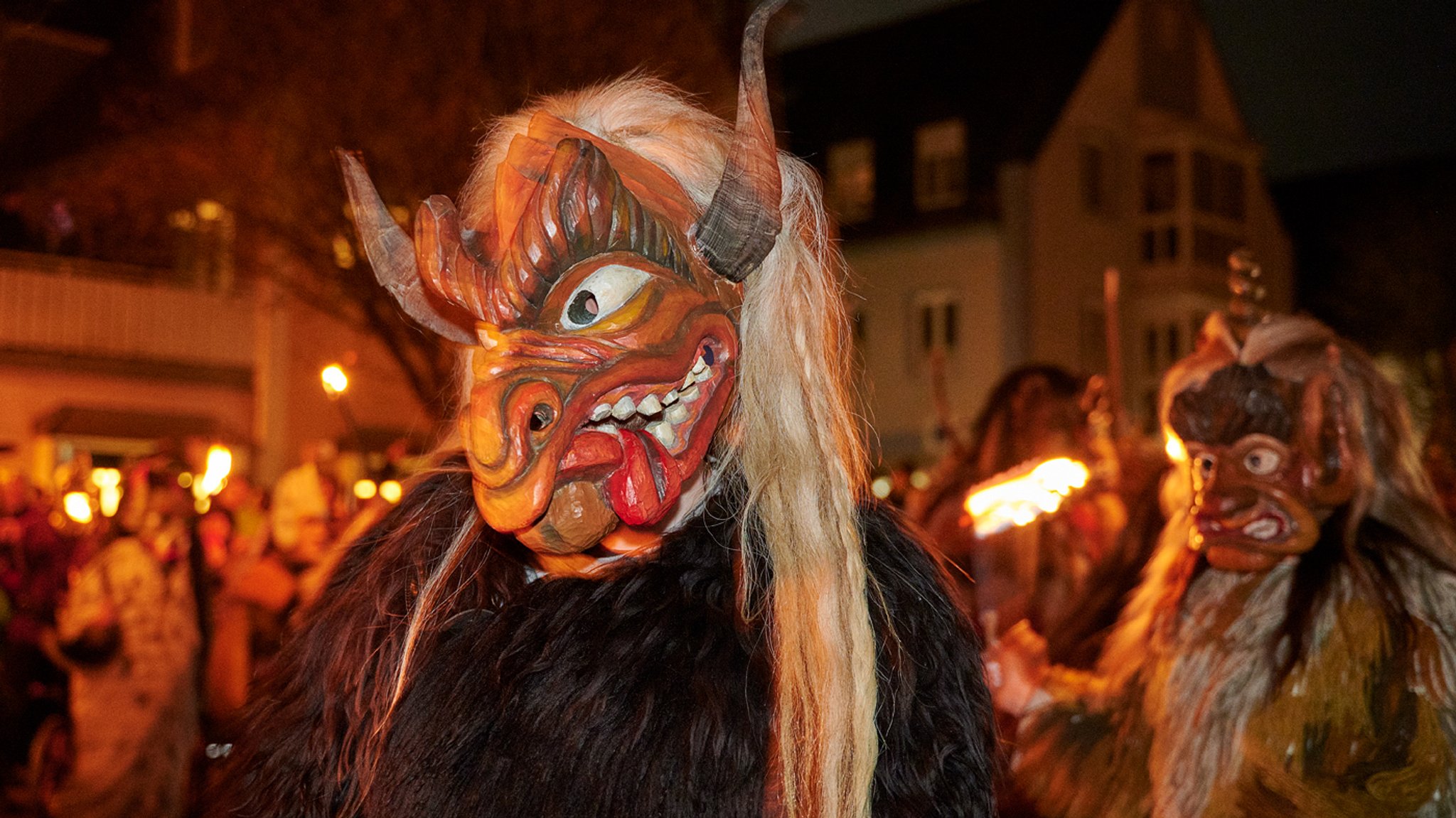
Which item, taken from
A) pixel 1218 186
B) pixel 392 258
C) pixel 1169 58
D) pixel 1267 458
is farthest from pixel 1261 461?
pixel 1169 58

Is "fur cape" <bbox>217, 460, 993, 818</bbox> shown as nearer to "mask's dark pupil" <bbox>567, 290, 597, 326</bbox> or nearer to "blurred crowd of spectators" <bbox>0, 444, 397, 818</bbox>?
"mask's dark pupil" <bbox>567, 290, 597, 326</bbox>

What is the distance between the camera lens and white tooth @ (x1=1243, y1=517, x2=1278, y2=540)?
10.5 ft

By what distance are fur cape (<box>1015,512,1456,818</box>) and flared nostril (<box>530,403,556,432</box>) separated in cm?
198

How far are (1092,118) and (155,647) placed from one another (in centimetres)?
1881

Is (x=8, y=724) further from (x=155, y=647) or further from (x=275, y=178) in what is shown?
(x=275, y=178)

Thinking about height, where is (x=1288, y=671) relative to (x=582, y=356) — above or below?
below

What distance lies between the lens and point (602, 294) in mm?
2033

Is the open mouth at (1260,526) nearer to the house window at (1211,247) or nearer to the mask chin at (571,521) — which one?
the mask chin at (571,521)

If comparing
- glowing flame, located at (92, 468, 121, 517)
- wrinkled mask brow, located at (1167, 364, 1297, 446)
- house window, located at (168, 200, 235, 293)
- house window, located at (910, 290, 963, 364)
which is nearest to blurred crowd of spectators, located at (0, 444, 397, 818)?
glowing flame, located at (92, 468, 121, 517)

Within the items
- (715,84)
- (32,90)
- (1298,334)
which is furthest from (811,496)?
(32,90)

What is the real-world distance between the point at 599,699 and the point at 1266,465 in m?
1.97

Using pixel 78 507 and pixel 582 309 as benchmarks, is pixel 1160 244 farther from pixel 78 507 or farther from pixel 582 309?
pixel 582 309

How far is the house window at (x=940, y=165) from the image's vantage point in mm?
21859

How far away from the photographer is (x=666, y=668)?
6.76ft
